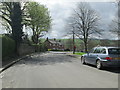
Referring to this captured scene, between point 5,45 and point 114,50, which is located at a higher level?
point 5,45

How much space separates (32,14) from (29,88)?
24604 mm

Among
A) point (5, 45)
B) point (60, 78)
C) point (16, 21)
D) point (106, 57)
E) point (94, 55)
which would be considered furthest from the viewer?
point (16, 21)

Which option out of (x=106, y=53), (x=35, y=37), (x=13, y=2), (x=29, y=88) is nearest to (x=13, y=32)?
(x=13, y=2)

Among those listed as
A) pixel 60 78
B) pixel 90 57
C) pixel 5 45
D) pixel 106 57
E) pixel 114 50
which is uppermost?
pixel 5 45

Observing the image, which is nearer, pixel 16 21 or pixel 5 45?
pixel 5 45

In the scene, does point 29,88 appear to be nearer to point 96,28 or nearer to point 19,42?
point 19,42

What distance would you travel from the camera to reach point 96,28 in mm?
36438

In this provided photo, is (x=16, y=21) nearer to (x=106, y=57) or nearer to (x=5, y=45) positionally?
(x=5, y=45)

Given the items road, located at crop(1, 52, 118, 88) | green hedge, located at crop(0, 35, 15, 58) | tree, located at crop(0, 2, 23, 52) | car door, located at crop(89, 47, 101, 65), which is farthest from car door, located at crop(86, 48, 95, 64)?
tree, located at crop(0, 2, 23, 52)

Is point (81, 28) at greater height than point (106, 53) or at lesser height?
greater

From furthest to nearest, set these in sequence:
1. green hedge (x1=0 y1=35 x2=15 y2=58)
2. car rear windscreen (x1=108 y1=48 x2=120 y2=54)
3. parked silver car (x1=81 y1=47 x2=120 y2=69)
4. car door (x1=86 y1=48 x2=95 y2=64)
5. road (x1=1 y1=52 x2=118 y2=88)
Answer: green hedge (x1=0 y1=35 x2=15 y2=58)
car door (x1=86 y1=48 x2=95 y2=64)
car rear windscreen (x1=108 y1=48 x2=120 y2=54)
parked silver car (x1=81 y1=47 x2=120 y2=69)
road (x1=1 y1=52 x2=118 y2=88)

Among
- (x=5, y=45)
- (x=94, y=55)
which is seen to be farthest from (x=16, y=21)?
(x=94, y=55)

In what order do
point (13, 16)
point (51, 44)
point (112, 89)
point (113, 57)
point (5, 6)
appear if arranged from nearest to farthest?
point (112, 89) < point (113, 57) < point (13, 16) < point (5, 6) < point (51, 44)

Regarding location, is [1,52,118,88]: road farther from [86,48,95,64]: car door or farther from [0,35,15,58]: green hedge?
[0,35,15,58]: green hedge
